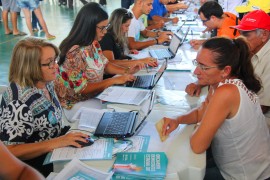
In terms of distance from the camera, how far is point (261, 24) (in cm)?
195

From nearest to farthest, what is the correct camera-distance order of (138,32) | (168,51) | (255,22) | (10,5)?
(255,22) → (168,51) → (138,32) → (10,5)

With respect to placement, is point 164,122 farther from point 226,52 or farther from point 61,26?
point 61,26

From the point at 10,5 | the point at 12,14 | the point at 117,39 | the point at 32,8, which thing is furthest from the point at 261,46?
the point at 10,5

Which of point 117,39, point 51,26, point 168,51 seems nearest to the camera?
point 117,39

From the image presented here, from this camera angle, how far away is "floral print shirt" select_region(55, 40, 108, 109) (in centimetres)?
205

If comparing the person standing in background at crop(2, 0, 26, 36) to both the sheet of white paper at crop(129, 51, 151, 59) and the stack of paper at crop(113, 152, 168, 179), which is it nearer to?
the sheet of white paper at crop(129, 51, 151, 59)

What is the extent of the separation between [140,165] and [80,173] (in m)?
0.24

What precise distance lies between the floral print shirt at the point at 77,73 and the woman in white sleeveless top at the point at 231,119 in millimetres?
865

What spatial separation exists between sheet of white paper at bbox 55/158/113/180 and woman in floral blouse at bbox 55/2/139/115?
95 cm

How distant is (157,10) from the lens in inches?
182

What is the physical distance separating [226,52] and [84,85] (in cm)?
105

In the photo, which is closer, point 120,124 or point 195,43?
point 120,124

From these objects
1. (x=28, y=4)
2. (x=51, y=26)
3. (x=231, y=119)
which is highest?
(x=28, y=4)

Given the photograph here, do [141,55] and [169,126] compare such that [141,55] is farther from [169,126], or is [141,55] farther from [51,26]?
[51,26]
